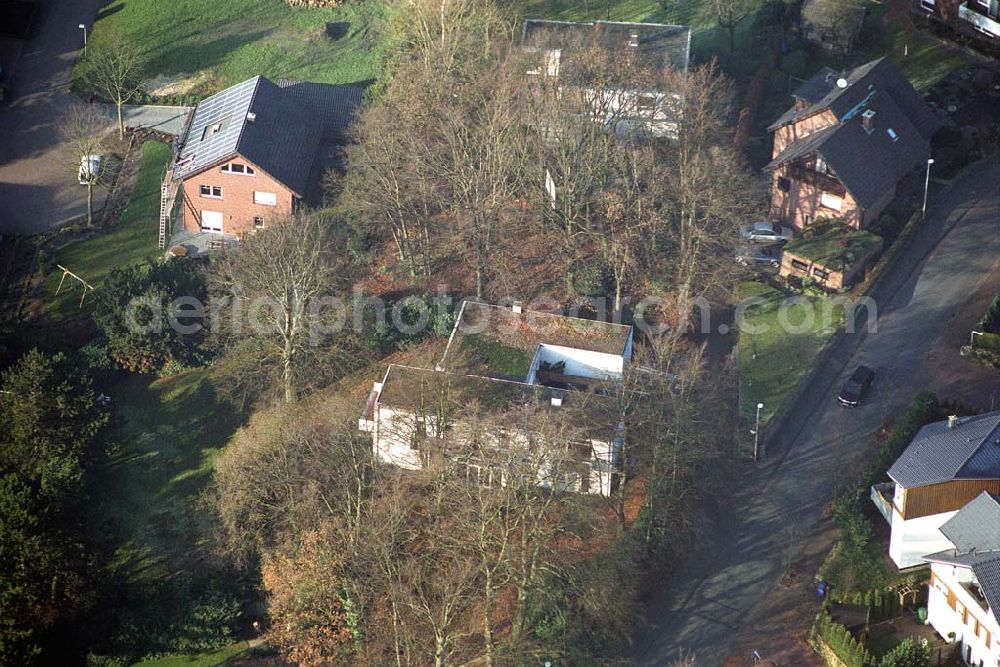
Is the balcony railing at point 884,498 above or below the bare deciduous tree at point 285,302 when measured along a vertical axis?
below

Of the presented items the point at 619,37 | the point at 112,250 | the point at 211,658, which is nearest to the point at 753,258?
the point at 619,37

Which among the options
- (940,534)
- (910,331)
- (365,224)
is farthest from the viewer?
(365,224)

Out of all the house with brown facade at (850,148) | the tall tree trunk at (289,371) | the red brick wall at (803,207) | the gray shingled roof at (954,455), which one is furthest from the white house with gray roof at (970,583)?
the tall tree trunk at (289,371)

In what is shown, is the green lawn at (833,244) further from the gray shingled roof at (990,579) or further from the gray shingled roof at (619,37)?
the gray shingled roof at (990,579)

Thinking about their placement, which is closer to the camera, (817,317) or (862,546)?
(862,546)

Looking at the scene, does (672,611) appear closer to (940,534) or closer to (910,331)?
(940,534)

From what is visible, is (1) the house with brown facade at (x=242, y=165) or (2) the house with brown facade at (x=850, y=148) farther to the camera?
(1) the house with brown facade at (x=242, y=165)

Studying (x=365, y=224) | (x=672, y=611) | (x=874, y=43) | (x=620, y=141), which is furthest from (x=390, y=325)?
(x=874, y=43)

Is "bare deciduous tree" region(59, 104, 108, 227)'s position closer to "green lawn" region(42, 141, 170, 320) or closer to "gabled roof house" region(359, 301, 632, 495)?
"green lawn" region(42, 141, 170, 320)
